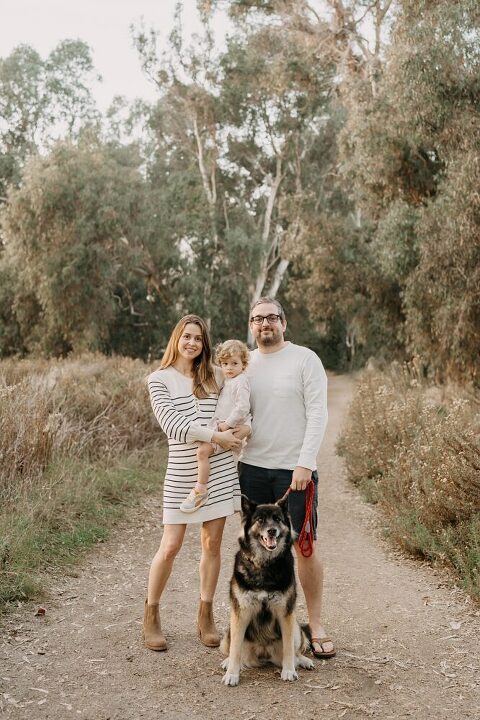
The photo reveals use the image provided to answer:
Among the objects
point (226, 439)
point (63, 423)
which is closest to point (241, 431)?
point (226, 439)

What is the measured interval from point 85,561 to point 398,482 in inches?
137

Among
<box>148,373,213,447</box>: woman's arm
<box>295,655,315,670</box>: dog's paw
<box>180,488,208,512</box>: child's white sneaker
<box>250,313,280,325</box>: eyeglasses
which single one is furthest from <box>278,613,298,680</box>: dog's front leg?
<box>250,313,280,325</box>: eyeglasses

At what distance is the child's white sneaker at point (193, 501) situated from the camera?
13.9ft

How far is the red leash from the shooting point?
419cm

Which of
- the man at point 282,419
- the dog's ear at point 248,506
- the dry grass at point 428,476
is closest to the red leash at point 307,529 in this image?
the man at point 282,419

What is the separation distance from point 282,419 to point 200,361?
688 mm

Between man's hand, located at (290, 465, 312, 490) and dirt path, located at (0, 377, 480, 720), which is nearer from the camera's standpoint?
dirt path, located at (0, 377, 480, 720)

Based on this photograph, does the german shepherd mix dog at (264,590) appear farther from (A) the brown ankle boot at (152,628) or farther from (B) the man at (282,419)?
(A) the brown ankle boot at (152,628)

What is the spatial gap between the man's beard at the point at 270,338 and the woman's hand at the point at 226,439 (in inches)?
23.8

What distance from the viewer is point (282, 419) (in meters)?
4.21

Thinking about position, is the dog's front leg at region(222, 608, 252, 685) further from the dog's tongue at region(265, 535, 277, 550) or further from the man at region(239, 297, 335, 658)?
the man at region(239, 297, 335, 658)

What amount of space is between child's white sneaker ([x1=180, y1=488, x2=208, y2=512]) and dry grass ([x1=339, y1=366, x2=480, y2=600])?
7.56 ft

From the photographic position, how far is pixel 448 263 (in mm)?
13734

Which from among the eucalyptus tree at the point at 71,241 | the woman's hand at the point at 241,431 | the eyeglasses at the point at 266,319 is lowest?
the woman's hand at the point at 241,431
